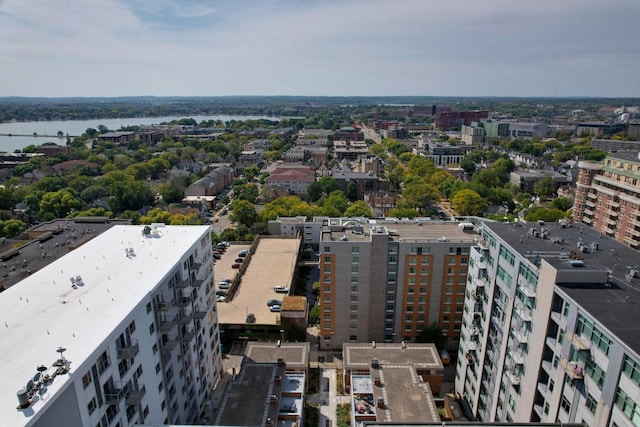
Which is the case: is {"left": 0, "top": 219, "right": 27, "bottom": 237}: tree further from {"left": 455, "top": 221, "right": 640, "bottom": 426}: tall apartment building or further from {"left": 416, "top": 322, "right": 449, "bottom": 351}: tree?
{"left": 455, "top": 221, "right": 640, "bottom": 426}: tall apartment building

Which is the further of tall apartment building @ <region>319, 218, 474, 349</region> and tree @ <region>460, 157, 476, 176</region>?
tree @ <region>460, 157, 476, 176</region>

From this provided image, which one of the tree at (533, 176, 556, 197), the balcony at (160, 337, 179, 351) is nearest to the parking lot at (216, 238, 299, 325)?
the balcony at (160, 337, 179, 351)

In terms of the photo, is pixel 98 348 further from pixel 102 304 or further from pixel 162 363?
pixel 162 363

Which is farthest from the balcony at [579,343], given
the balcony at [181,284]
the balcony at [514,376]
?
the balcony at [181,284]

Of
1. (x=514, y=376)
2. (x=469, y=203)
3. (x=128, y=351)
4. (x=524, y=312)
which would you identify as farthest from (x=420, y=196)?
(x=128, y=351)

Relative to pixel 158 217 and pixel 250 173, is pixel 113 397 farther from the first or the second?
pixel 250 173

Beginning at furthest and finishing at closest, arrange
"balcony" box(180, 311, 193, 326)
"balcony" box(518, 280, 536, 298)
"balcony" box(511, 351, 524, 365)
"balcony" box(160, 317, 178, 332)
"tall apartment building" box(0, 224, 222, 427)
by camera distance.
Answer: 1. "balcony" box(180, 311, 193, 326)
2. "balcony" box(160, 317, 178, 332)
3. "balcony" box(511, 351, 524, 365)
4. "balcony" box(518, 280, 536, 298)
5. "tall apartment building" box(0, 224, 222, 427)
